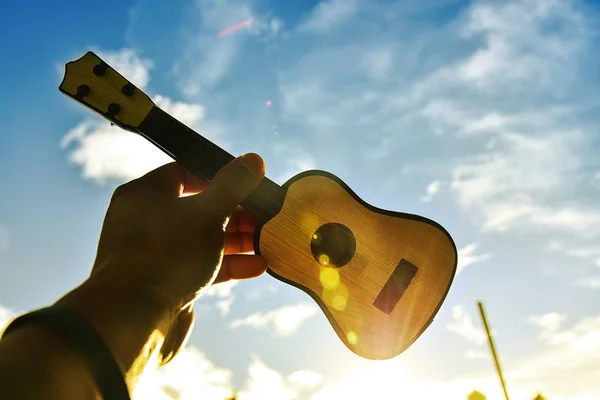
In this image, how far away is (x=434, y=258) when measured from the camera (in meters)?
3.14

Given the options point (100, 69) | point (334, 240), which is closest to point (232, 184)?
point (334, 240)

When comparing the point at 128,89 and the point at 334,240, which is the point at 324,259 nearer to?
the point at 334,240

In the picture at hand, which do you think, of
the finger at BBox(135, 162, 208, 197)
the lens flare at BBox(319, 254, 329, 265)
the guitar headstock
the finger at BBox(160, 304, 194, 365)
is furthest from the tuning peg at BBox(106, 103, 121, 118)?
the lens flare at BBox(319, 254, 329, 265)

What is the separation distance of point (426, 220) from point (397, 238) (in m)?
0.27

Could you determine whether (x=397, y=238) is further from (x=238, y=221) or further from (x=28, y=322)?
(x=28, y=322)

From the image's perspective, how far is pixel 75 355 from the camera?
3.27 feet

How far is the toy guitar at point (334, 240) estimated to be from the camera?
285 centimetres

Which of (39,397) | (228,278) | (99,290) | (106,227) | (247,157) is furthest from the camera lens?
(228,278)

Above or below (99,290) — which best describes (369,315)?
above

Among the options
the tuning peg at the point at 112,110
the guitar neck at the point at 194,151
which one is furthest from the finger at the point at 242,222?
the tuning peg at the point at 112,110

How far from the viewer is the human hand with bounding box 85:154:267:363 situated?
1.68m

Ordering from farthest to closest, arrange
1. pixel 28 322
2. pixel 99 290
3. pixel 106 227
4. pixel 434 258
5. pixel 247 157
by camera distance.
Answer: pixel 434 258
pixel 247 157
pixel 106 227
pixel 99 290
pixel 28 322

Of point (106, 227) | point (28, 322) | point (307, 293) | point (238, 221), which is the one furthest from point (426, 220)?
point (28, 322)

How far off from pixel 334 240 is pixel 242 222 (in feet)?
2.42
